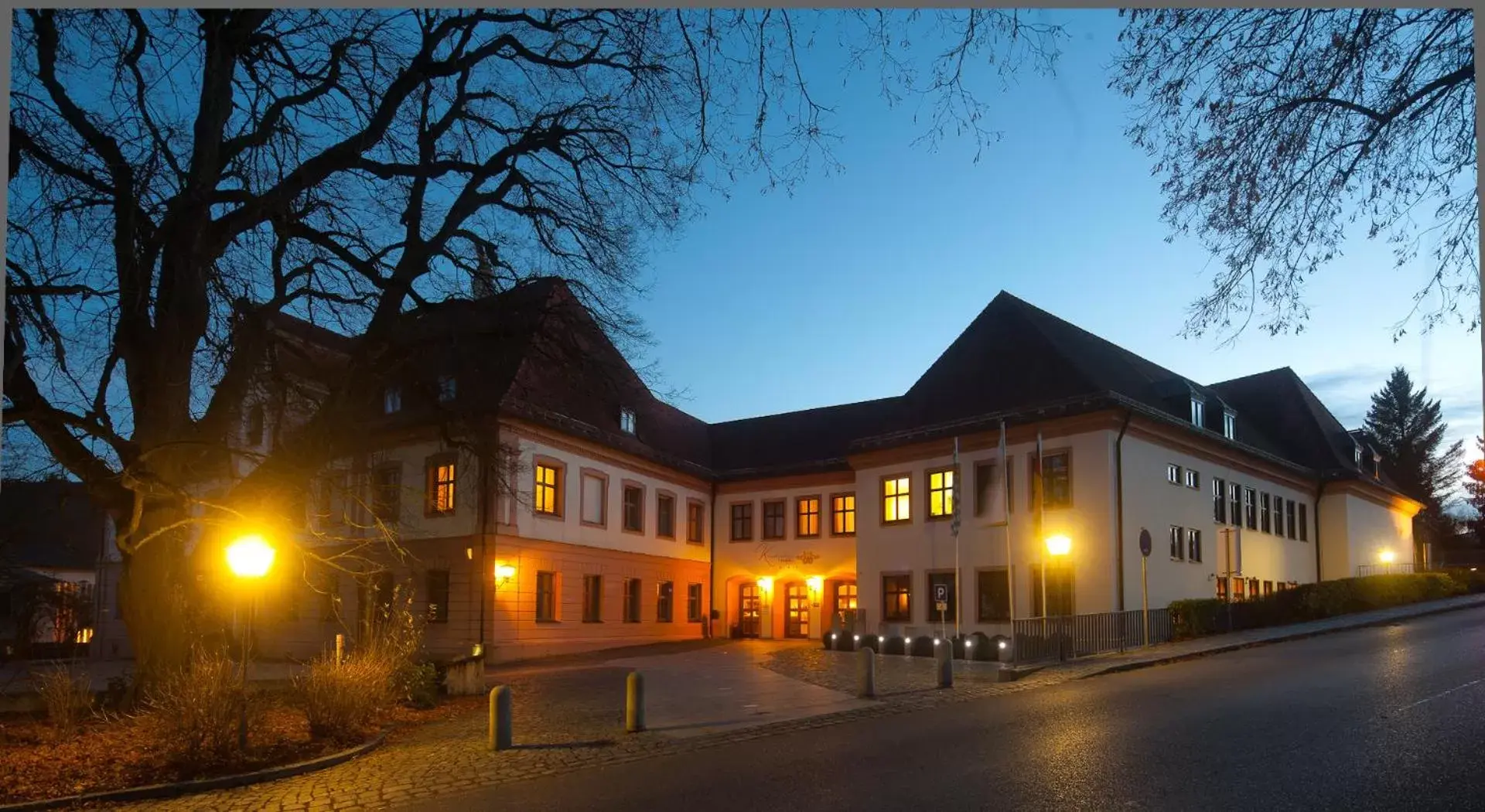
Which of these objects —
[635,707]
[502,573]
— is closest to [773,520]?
[502,573]

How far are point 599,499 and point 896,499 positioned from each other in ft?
30.6

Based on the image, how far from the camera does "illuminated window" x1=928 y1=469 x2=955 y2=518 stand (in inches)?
1307

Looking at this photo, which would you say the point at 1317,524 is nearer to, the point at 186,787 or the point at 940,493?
the point at 940,493

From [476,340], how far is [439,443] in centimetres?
1648

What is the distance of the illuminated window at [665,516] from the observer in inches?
1549

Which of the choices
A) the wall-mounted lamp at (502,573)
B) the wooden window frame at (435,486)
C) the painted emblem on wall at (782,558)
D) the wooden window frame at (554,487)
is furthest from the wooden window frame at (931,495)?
the wooden window frame at (435,486)

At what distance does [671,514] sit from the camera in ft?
132

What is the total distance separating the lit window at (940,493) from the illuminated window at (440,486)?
45.9 feet

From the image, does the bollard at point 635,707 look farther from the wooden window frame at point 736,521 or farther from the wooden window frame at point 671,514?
the wooden window frame at point 736,521

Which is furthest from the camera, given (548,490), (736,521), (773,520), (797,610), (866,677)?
(736,521)

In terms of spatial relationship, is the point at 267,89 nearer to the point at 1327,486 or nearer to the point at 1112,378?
the point at 1112,378

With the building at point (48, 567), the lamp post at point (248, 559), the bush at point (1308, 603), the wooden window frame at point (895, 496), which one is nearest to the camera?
the lamp post at point (248, 559)

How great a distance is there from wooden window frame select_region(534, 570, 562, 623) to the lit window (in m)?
11.2

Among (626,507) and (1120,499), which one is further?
(626,507)
